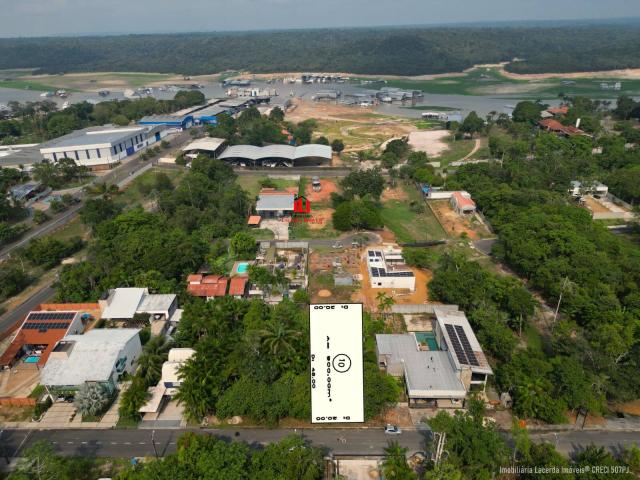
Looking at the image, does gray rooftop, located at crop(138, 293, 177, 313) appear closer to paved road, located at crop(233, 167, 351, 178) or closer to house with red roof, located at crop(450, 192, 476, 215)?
house with red roof, located at crop(450, 192, 476, 215)

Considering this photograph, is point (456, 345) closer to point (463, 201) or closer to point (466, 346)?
point (466, 346)

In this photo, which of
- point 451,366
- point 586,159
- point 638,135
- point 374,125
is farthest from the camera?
point 374,125

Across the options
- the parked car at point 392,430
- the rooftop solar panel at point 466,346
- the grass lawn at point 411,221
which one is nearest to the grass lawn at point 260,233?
the grass lawn at point 411,221

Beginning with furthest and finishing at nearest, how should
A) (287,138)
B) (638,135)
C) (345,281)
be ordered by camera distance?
(287,138) < (638,135) < (345,281)

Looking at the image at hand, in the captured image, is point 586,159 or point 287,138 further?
point 287,138

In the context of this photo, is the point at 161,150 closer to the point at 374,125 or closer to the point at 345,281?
the point at 374,125

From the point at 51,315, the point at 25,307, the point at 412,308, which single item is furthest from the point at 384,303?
the point at 25,307

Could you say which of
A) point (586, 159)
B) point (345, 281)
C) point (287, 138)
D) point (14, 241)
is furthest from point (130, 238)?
point (586, 159)
